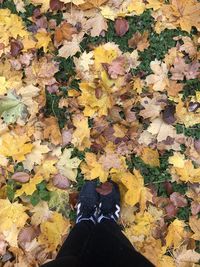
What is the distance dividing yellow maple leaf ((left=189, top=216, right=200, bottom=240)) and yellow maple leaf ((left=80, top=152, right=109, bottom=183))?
58 centimetres

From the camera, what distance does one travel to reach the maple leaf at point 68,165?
279cm

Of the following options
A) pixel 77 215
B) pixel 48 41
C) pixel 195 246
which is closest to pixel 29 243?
pixel 77 215

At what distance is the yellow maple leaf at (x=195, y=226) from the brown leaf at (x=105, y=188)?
0.52 m

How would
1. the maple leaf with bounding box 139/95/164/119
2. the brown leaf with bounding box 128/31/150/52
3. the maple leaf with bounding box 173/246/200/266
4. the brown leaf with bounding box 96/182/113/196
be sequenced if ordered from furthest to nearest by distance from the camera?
the brown leaf with bounding box 128/31/150/52 → the maple leaf with bounding box 139/95/164/119 → the brown leaf with bounding box 96/182/113/196 → the maple leaf with bounding box 173/246/200/266

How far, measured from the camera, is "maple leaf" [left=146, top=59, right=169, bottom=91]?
2859 mm

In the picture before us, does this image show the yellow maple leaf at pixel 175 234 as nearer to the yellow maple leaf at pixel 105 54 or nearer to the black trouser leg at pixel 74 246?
the black trouser leg at pixel 74 246

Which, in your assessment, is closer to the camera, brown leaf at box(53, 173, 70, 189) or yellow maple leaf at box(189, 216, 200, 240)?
yellow maple leaf at box(189, 216, 200, 240)

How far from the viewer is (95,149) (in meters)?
2.81

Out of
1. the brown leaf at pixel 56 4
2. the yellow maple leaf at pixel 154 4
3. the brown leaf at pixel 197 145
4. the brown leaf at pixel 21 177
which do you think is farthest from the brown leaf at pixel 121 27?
the brown leaf at pixel 21 177

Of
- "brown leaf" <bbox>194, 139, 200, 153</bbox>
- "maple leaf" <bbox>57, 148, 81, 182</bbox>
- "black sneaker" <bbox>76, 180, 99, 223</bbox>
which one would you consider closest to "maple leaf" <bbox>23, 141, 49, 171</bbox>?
"maple leaf" <bbox>57, 148, 81, 182</bbox>

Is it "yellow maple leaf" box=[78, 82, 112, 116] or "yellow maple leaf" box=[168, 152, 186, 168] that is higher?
"yellow maple leaf" box=[78, 82, 112, 116]

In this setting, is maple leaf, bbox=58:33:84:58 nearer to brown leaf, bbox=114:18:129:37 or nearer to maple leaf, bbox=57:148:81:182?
A: brown leaf, bbox=114:18:129:37

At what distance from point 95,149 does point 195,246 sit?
2.74 ft

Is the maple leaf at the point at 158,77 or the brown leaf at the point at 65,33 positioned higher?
the brown leaf at the point at 65,33
